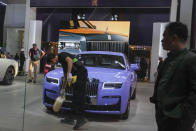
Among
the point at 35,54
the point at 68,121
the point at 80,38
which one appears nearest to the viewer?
the point at 35,54

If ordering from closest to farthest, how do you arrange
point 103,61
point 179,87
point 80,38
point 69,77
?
point 179,87 < point 80,38 < point 69,77 < point 103,61

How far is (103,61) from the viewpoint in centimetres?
405

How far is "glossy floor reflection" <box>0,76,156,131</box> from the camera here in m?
3.14

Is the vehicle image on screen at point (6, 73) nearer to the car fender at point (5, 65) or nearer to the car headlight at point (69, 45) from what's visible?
the car fender at point (5, 65)

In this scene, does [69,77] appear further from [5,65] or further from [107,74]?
[5,65]

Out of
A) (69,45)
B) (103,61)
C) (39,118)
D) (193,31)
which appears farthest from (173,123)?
(103,61)

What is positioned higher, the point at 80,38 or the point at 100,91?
the point at 80,38

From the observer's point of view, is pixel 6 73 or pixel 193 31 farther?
pixel 6 73

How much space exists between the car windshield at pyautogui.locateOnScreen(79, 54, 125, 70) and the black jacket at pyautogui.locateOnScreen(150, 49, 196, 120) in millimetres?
2572

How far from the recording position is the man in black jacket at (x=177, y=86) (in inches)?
51.3

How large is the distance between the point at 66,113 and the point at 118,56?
1395 mm

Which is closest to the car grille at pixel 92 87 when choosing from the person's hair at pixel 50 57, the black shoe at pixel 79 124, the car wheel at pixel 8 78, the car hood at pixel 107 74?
the car hood at pixel 107 74

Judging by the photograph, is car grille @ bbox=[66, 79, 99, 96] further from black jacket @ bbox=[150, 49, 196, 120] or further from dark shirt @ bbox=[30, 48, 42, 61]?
black jacket @ bbox=[150, 49, 196, 120]

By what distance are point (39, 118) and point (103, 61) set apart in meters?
1.48
